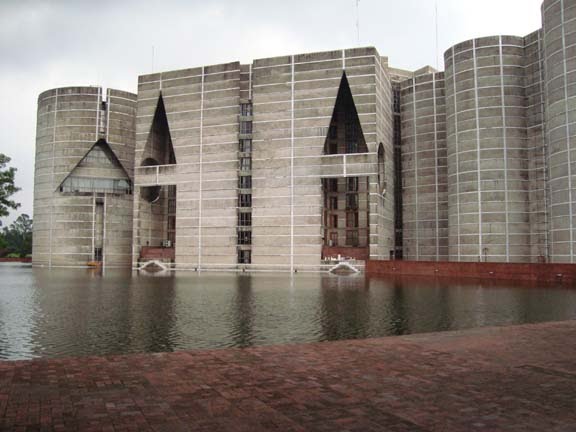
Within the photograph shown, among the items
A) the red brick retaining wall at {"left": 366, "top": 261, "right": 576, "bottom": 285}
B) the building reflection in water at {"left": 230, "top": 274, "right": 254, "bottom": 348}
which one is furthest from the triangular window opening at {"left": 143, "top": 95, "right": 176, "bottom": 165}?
the building reflection in water at {"left": 230, "top": 274, "right": 254, "bottom": 348}

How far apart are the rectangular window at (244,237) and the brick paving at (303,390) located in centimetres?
6503

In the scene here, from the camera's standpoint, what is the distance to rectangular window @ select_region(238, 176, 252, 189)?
77312 mm

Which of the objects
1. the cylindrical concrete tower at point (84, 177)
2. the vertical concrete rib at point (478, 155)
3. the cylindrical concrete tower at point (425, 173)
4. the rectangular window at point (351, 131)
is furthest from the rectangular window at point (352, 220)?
the cylindrical concrete tower at point (84, 177)

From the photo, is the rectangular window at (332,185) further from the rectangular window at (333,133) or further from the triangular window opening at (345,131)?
the rectangular window at (333,133)

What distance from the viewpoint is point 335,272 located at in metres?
67.4

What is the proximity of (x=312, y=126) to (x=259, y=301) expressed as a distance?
163ft

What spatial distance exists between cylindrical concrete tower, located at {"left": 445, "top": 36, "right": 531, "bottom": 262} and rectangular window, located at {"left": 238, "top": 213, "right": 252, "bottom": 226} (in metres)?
26.6

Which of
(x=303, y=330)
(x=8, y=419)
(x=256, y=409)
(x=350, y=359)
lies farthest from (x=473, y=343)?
(x=8, y=419)

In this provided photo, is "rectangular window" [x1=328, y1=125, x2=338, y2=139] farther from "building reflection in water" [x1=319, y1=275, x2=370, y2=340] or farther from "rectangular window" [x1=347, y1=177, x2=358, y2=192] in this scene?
"building reflection in water" [x1=319, y1=275, x2=370, y2=340]

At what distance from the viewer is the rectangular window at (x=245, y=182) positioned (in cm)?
7731

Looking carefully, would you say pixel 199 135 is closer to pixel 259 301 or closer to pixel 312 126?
pixel 312 126

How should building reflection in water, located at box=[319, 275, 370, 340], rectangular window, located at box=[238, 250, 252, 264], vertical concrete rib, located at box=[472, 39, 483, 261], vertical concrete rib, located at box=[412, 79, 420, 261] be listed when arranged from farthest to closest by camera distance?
vertical concrete rib, located at box=[412, 79, 420, 261], rectangular window, located at box=[238, 250, 252, 264], vertical concrete rib, located at box=[472, 39, 483, 261], building reflection in water, located at box=[319, 275, 370, 340]

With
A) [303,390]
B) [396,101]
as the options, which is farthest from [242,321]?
[396,101]

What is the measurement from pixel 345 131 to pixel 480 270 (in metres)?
37.8
